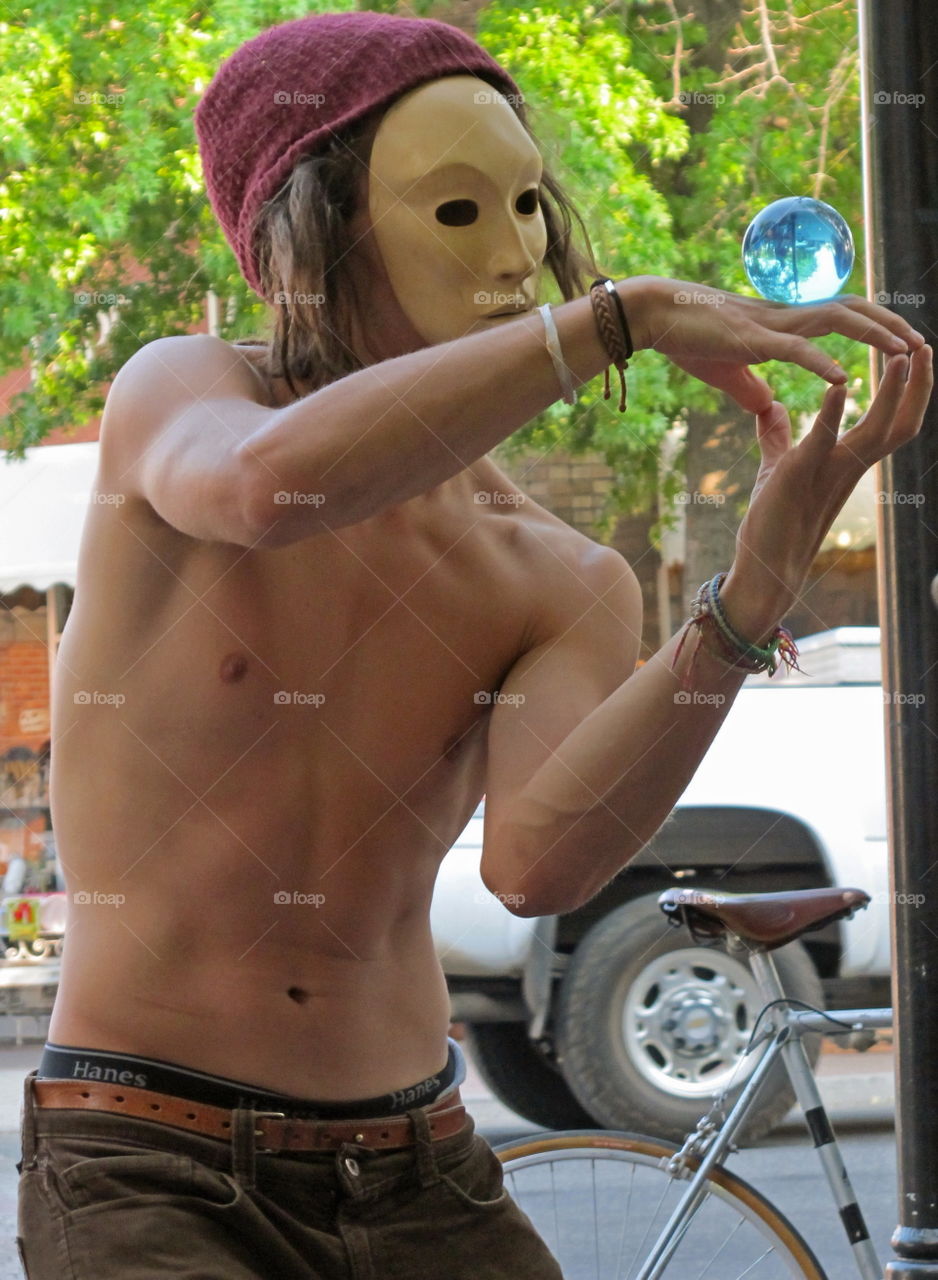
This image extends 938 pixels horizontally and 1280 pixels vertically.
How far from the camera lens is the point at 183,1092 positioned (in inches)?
50.7

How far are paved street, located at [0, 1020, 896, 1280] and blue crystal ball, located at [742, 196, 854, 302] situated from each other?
2523mm

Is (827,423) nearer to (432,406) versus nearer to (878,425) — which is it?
(878,425)

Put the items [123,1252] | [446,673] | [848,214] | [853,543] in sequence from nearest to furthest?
[123,1252] → [446,673] → [848,214] → [853,543]

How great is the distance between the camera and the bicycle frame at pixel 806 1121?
273cm

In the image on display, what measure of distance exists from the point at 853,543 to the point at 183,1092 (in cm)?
728

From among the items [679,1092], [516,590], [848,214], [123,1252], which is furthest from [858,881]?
[123,1252]

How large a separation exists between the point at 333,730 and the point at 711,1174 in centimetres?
168

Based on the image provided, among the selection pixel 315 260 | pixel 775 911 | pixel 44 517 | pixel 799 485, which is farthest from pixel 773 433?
pixel 44 517

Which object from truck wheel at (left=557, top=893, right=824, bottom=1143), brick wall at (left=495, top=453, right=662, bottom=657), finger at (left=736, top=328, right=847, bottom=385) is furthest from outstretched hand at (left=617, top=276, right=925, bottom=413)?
brick wall at (left=495, top=453, right=662, bottom=657)

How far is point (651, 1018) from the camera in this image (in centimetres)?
480

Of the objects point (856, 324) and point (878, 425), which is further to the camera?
point (878, 425)

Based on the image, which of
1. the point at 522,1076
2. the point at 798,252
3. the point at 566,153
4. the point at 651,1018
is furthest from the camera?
the point at 566,153

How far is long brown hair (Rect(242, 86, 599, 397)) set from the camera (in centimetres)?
143

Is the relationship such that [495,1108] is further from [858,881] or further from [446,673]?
[446,673]
